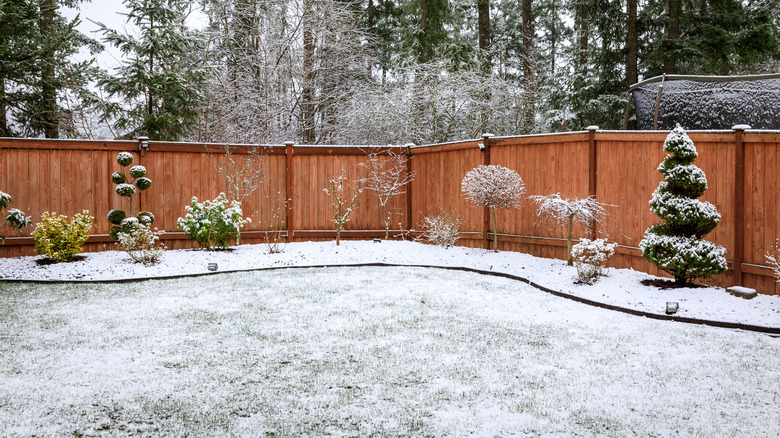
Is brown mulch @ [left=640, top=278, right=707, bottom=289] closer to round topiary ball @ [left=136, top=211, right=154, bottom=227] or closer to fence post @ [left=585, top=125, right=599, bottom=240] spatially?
fence post @ [left=585, top=125, right=599, bottom=240]

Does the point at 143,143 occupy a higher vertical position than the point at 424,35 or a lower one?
lower

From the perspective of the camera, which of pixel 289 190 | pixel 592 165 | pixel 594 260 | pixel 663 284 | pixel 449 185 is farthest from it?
pixel 289 190

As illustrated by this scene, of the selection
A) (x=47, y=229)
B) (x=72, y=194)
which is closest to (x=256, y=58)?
(x=72, y=194)

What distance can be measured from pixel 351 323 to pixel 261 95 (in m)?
11.0

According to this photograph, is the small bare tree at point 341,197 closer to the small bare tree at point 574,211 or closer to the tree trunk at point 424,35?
the small bare tree at point 574,211

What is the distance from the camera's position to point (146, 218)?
8.55m

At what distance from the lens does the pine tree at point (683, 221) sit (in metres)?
5.61

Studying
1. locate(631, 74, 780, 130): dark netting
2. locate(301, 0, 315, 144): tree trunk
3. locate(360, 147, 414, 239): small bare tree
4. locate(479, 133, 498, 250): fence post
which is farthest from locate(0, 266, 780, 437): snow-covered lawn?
locate(301, 0, 315, 144): tree trunk

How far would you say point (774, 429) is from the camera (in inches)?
104

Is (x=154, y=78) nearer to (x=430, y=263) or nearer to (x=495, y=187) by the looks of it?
(x=430, y=263)

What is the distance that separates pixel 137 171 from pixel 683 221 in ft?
25.3

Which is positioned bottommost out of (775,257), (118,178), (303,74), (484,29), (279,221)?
(775,257)

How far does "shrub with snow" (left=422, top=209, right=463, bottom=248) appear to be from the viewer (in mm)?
9289

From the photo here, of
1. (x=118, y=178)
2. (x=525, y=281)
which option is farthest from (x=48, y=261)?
(x=525, y=281)
